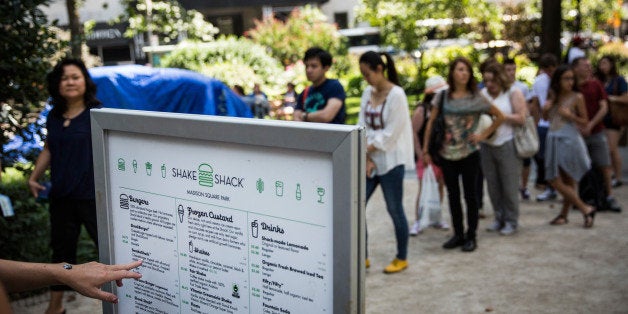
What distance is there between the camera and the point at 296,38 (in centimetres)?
2645

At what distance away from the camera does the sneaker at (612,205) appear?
7.95 metres

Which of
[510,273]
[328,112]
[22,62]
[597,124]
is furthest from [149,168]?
[597,124]

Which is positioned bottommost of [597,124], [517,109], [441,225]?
[441,225]

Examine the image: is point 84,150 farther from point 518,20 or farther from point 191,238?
point 518,20

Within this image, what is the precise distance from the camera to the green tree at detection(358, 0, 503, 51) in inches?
805

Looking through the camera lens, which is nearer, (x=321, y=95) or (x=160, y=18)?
(x=321, y=95)

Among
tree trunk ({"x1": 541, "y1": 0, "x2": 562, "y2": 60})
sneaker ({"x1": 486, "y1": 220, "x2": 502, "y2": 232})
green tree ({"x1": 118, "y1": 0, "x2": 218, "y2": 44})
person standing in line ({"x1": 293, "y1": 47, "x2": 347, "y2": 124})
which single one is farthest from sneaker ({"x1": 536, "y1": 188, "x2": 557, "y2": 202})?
green tree ({"x1": 118, "y1": 0, "x2": 218, "y2": 44})

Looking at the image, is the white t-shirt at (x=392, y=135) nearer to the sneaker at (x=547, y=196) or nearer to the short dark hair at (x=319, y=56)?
the short dark hair at (x=319, y=56)

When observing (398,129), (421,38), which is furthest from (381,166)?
(421,38)

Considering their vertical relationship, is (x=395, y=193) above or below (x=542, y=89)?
below

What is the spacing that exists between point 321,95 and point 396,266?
168 centimetres

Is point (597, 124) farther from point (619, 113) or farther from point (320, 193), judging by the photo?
point (320, 193)

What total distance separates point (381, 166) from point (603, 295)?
2.01 meters

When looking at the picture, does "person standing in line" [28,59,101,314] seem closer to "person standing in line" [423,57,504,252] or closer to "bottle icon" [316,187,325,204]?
"bottle icon" [316,187,325,204]
